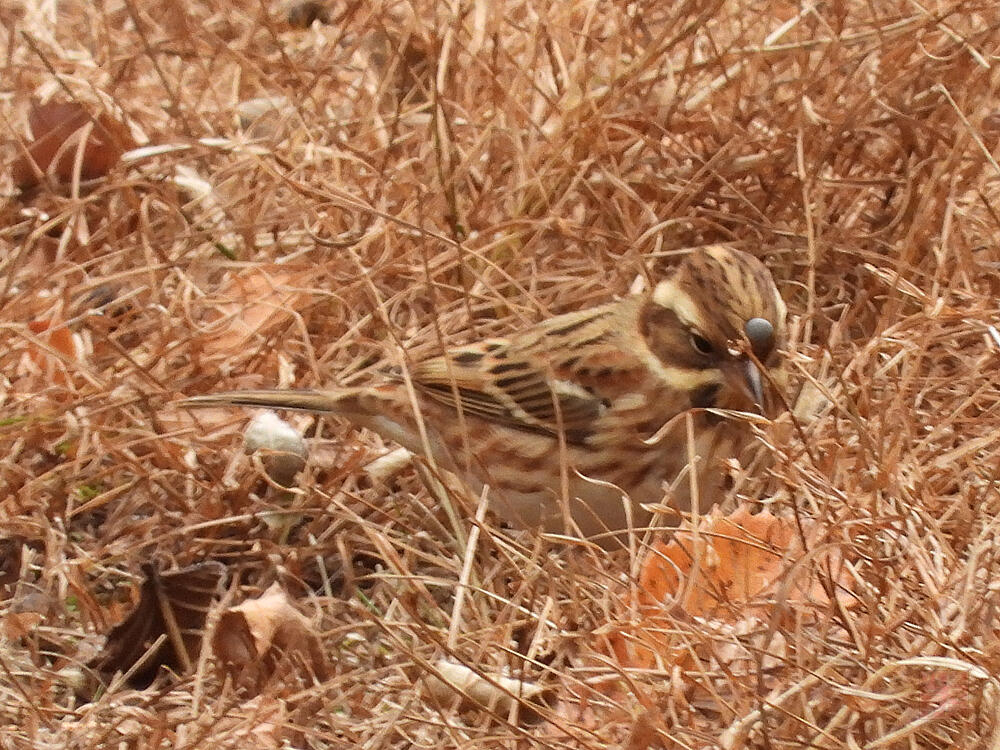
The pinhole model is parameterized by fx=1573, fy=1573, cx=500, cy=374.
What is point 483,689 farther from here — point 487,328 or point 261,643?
point 487,328

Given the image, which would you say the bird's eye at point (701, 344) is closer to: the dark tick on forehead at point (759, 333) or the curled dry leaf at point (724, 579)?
the dark tick on forehead at point (759, 333)

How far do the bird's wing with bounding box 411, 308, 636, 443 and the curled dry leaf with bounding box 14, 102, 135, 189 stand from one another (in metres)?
1.88

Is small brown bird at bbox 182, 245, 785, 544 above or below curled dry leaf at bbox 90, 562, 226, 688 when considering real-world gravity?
above

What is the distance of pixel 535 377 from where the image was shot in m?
4.02

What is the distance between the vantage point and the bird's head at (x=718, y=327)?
3621 millimetres

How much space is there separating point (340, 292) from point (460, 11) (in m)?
0.99

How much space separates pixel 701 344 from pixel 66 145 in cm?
262

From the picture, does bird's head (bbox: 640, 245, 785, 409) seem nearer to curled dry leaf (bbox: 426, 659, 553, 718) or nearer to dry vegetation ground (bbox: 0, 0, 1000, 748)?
dry vegetation ground (bbox: 0, 0, 1000, 748)

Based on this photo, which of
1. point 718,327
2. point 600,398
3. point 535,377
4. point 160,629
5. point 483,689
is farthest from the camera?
point 535,377

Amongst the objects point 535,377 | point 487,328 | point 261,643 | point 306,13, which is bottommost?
point 261,643

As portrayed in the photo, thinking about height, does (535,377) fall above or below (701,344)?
below

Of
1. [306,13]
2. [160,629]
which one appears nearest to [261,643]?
[160,629]

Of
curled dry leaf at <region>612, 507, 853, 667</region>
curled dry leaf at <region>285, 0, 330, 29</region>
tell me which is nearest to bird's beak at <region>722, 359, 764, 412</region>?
curled dry leaf at <region>612, 507, 853, 667</region>

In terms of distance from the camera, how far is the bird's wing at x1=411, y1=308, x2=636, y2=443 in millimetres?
3900
